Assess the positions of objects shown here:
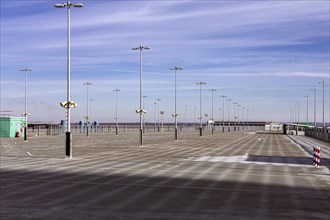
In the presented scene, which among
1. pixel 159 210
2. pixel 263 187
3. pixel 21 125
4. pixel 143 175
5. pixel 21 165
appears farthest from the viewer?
pixel 21 125

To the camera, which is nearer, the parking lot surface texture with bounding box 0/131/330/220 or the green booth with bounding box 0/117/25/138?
the parking lot surface texture with bounding box 0/131/330/220

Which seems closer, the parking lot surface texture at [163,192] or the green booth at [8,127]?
the parking lot surface texture at [163,192]

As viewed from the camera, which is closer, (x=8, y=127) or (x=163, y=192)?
(x=163, y=192)

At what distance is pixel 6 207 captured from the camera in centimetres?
1305

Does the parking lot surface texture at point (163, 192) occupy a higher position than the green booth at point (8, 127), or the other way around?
the green booth at point (8, 127)

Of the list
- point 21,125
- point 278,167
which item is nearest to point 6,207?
point 278,167

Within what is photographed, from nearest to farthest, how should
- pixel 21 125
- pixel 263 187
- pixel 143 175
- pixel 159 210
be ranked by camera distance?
pixel 159 210
pixel 263 187
pixel 143 175
pixel 21 125

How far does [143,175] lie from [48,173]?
4474 mm

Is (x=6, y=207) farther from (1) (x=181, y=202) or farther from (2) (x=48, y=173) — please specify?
(2) (x=48, y=173)

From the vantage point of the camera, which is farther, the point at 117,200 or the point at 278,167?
Answer: the point at 278,167

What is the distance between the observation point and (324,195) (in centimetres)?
1591

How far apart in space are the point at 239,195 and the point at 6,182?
359 inches

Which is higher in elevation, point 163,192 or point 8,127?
point 8,127

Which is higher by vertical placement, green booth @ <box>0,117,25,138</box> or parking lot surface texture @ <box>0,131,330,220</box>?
green booth @ <box>0,117,25,138</box>
